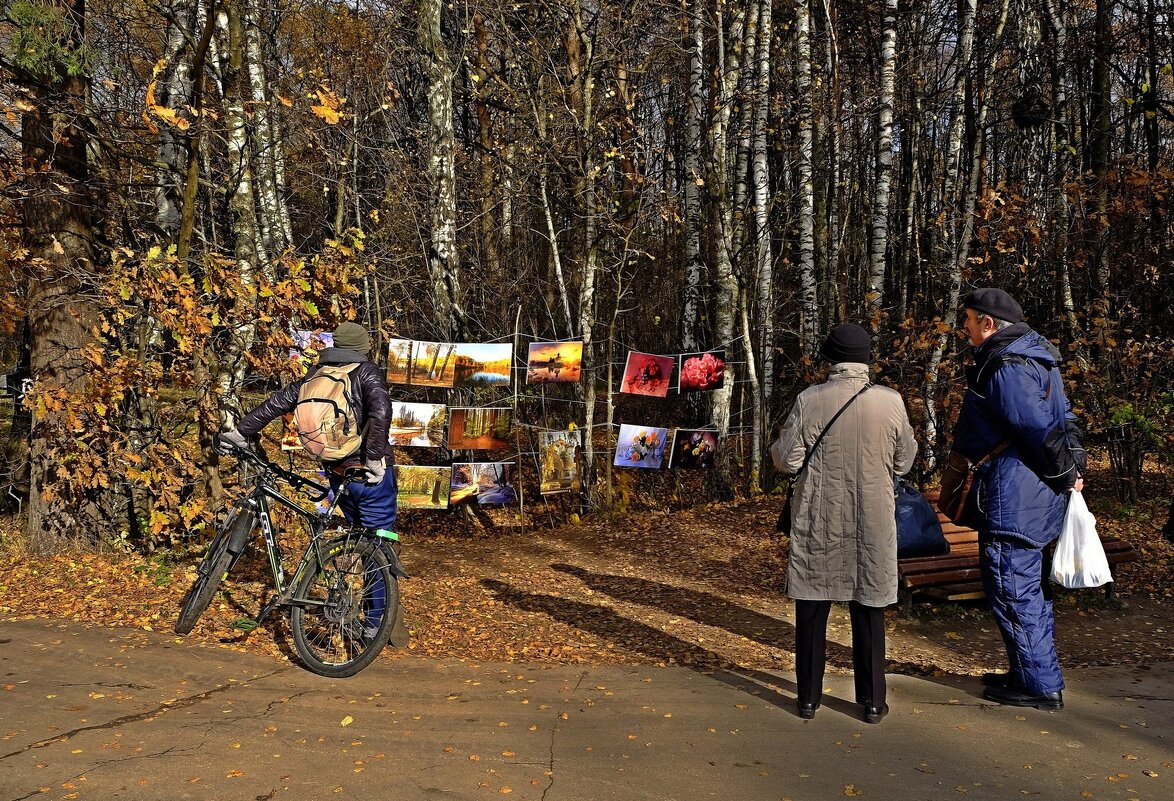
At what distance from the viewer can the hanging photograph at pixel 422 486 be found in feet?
31.1

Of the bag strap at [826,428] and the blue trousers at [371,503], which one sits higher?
the bag strap at [826,428]

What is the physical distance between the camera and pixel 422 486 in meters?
9.49

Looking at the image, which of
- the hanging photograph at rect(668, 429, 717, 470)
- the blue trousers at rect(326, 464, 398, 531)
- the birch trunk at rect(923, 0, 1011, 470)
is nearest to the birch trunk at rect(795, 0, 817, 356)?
the birch trunk at rect(923, 0, 1011, 470)

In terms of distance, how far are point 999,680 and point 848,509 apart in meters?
1.46

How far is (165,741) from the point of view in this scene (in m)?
4.11

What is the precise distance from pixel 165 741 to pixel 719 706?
2.70 m

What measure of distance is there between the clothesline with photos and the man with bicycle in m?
3.69

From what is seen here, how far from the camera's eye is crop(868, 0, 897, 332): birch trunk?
427 inches

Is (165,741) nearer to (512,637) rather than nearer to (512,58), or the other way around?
(512,637)

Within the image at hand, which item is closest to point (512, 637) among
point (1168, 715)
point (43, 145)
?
point (1168, 715)

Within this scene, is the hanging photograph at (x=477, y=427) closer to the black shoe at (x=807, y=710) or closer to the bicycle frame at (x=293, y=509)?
the bicycle frame at (x=293, y=509)

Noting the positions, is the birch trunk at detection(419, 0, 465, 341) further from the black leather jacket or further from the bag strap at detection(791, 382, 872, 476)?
the bag strap at detection(791, 382, 872, 476)

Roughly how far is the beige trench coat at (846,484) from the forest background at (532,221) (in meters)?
4.42

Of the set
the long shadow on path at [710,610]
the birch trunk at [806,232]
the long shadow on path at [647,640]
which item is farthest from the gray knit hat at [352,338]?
the birch trunk at [806,232]
